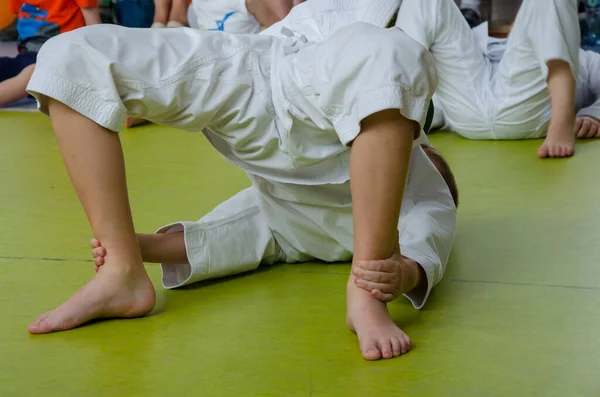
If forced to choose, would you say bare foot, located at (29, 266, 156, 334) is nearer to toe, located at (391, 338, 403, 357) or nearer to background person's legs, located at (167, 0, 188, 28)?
toe, located at (391, 338, 403, 357)

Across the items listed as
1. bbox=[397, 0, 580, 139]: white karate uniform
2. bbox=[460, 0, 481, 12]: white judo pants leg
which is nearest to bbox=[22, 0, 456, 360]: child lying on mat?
bbox=[397, 0, 580, 139]: white karate uniform

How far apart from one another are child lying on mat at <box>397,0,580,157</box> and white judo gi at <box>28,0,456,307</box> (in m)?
1.09

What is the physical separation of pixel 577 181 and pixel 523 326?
0.95 meters

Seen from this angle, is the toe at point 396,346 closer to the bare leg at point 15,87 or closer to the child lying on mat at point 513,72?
the child lying on mat at point 513,72

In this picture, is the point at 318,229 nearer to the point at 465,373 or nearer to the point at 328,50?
the point at 328,50

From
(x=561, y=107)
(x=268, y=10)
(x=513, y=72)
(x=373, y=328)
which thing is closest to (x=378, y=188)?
(x=373, y=328)

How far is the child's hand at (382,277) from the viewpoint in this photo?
116 cm

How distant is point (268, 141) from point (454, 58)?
1.58 meters

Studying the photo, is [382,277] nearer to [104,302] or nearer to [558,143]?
[104,302]

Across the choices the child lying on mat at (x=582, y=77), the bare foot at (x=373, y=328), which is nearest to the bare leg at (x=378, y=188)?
the bare foot at (x=373, y=328)

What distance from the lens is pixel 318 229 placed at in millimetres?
1451

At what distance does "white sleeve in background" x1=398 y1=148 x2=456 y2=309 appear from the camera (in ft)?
4.24

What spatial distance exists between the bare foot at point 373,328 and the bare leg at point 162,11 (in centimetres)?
→ 320

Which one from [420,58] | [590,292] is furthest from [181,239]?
[590,292]
